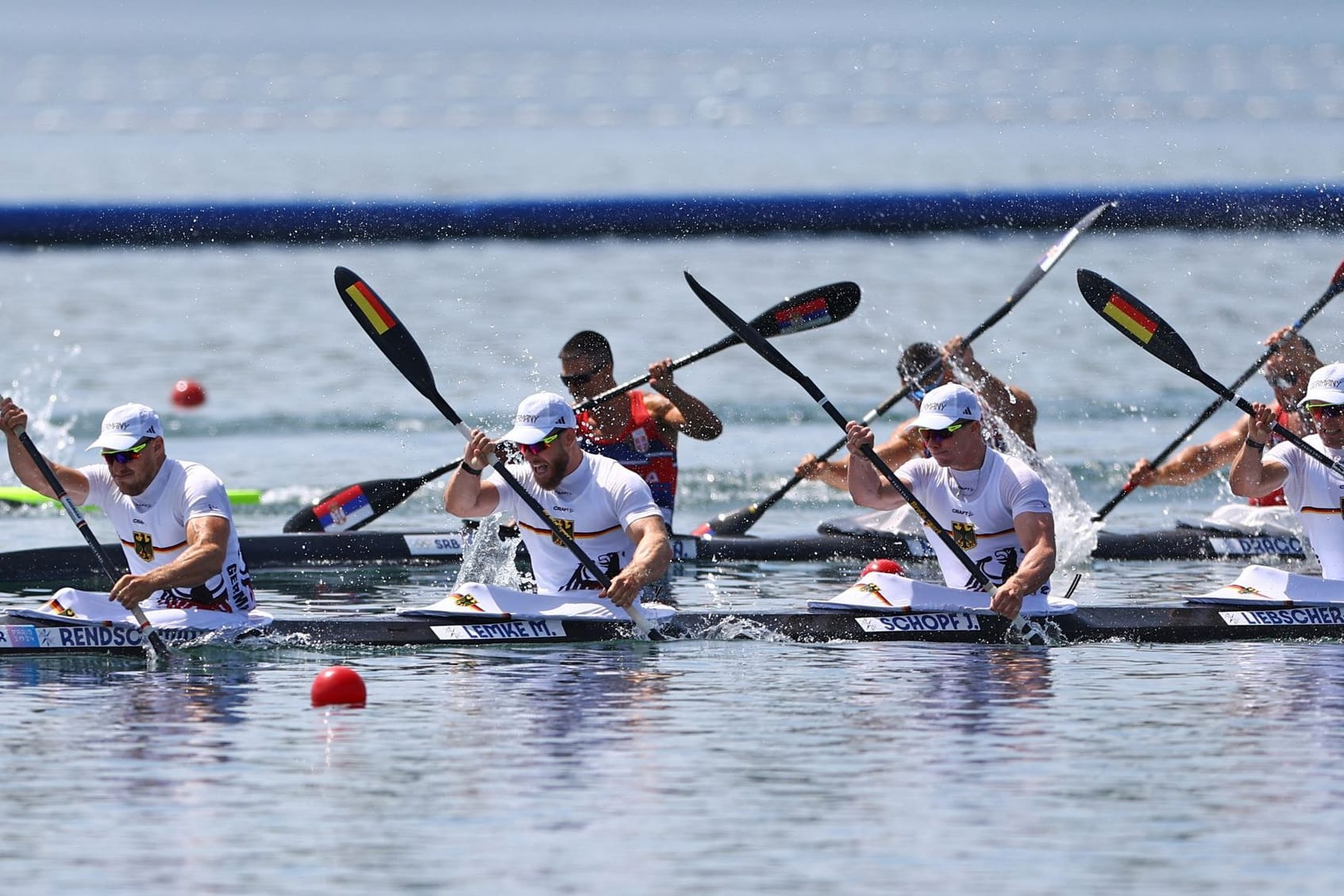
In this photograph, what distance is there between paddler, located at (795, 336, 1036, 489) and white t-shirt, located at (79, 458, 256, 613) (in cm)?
453

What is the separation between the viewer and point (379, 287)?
3738 cm

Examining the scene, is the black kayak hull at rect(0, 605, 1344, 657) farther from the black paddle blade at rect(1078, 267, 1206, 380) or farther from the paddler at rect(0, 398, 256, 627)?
the black paddle blade at rect(1078, 267, 1206, 380)

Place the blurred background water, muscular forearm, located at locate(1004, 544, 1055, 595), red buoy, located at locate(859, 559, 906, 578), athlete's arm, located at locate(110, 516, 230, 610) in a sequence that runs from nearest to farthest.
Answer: the blurred background water < athlete's arm, located at locate(110, 516, 230, 610) < muscular forearm, located at locate(1004, 544, 1055, 595) < red buoy, located at locate(859, 559, 906, 578)

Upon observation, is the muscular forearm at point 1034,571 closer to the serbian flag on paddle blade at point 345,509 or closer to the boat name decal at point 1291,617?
the boat name decal at point 1291,617

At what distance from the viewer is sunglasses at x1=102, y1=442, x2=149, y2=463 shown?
39.3ft

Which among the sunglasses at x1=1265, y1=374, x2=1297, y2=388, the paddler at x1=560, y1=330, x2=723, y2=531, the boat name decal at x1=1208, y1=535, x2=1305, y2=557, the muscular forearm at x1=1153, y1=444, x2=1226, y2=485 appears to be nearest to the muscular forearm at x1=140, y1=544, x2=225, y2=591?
the paddler at x1=560, y1=330, x2=723, y2=531

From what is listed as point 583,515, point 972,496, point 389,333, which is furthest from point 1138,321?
point 389,333

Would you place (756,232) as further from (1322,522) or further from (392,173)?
(1322,522)

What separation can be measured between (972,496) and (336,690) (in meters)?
3.48

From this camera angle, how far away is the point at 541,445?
40.8ft

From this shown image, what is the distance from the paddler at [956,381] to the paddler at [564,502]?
3158 millimetres

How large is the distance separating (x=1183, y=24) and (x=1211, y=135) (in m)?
49.0

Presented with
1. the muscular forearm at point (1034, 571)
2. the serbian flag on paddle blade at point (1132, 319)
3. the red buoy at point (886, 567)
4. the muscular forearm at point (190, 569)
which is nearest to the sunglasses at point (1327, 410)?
the serbian flag on paddle blade at point (1132, 319)

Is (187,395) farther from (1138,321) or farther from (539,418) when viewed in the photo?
(539,418)
